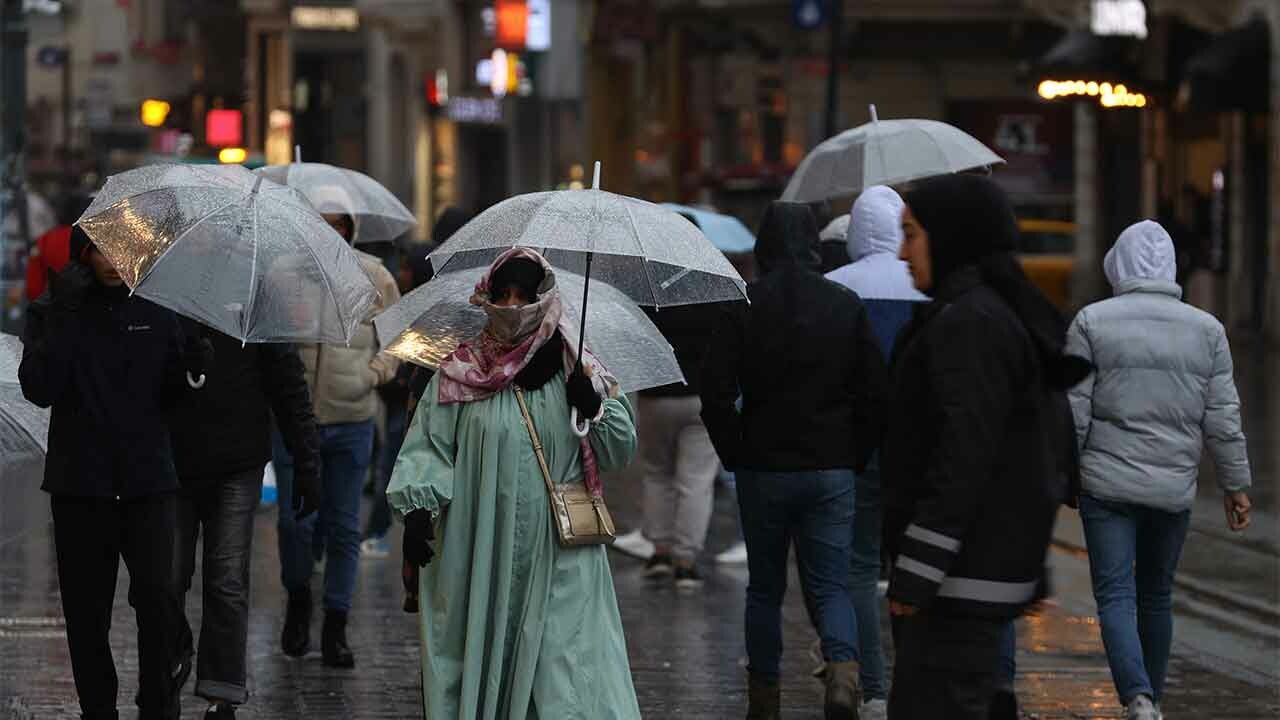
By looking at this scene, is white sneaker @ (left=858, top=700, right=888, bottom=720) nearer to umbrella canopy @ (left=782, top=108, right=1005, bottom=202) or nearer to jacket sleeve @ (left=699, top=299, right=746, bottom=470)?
jacket sleeve @ (left=699, top=299, right=746, bottom=470)

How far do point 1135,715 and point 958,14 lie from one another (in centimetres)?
3163

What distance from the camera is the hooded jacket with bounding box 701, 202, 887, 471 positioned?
892 centimetres

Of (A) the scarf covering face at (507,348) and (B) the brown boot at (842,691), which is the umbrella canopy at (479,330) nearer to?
(A) the scarf covering face at (507,348)

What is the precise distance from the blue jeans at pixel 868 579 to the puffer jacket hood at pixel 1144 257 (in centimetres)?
131

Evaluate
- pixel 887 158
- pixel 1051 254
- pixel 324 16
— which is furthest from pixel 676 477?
pixel 324 16

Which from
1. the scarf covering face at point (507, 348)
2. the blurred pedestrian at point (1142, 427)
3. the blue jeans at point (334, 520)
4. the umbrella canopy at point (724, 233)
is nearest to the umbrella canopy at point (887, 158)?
the blurred pedestrian at point (1142, 427)

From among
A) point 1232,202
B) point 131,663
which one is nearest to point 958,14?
point 1232,202

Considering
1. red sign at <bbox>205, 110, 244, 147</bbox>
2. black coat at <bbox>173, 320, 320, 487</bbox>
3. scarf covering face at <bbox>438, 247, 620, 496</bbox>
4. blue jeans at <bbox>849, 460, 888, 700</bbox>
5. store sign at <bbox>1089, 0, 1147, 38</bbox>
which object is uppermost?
store sign at <bbox>1089, 0, 1147, 38</bbox>

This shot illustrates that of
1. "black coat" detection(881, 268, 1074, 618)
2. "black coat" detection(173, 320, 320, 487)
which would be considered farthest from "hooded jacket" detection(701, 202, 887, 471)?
"black coat" detection(881, 268, 1074, 618)

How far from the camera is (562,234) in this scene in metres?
7.64

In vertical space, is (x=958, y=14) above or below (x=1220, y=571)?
above

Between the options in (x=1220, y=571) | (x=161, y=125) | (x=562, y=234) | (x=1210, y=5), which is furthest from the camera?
(x=161, y=125)

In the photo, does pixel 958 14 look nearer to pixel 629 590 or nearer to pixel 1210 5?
pixel 1210 5

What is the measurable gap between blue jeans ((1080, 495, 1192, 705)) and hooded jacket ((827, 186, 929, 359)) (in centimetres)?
129
